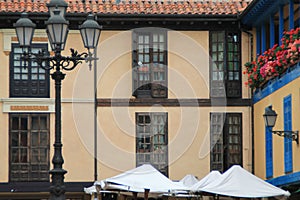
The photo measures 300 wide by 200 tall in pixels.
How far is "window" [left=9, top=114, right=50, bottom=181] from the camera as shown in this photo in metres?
28.7

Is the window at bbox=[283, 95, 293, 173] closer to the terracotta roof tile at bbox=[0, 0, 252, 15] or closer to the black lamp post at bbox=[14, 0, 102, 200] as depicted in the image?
the terracotta roof tile at bbox=[0, 0, 252, 15]

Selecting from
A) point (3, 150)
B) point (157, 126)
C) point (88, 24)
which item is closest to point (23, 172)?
point (3, 150)

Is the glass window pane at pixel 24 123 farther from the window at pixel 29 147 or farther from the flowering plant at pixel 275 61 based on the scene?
the flowering plant at pixel 275 61

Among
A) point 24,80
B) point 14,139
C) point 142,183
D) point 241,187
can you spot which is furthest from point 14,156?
point 241,187

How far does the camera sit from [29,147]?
94.6 feet

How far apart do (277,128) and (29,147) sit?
303 inches

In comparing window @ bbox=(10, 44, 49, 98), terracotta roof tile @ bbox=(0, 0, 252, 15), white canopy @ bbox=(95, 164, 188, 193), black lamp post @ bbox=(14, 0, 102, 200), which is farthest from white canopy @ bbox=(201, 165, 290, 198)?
window @ bbox=(10, 44, 49, 98)

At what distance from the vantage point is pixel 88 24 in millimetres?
17625

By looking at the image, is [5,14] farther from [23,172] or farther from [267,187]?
[267,187]

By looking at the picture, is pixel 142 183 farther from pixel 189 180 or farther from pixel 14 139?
pixel 14 139

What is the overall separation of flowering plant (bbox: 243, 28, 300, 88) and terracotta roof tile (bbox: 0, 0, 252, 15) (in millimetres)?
2226

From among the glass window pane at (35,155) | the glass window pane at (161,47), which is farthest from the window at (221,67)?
the glass window pane at (35,155)

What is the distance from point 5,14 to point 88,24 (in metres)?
11.3

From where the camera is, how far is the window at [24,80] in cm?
2889
